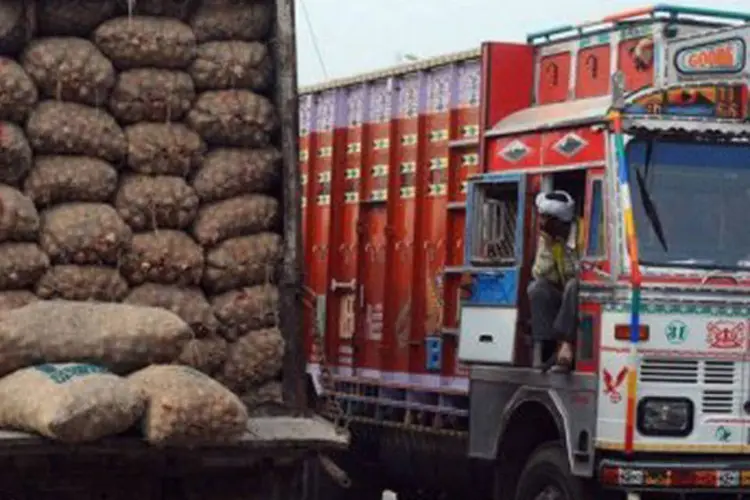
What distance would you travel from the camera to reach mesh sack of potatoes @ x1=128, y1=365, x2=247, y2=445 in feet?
20.8

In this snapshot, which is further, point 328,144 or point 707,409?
point 328,144

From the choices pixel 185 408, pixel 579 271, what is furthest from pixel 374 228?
pixel 185 408

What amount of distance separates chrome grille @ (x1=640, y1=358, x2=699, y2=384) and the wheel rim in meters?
A: 0.92

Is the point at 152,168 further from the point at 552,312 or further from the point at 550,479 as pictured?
the point at 550,479

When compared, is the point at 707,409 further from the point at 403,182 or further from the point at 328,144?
the point at 328,144

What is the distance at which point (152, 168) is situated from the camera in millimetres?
7227

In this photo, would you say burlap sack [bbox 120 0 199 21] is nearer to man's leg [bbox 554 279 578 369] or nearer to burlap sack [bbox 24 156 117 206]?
burlap sack [bbox 24 156 117 206]

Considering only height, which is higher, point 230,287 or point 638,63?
point 638,63

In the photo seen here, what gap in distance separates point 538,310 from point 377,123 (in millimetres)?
3447

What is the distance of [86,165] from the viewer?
279 inches

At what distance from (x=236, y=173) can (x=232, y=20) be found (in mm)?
694

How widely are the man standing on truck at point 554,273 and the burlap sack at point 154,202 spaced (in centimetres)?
238

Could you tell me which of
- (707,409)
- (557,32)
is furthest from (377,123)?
(707,409)

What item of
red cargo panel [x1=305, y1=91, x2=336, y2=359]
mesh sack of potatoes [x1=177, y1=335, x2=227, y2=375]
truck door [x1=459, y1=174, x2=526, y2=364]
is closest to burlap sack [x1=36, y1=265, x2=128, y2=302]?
mesh sack of potatoes [x1=177, y1=335, x2=227, y2=375]
